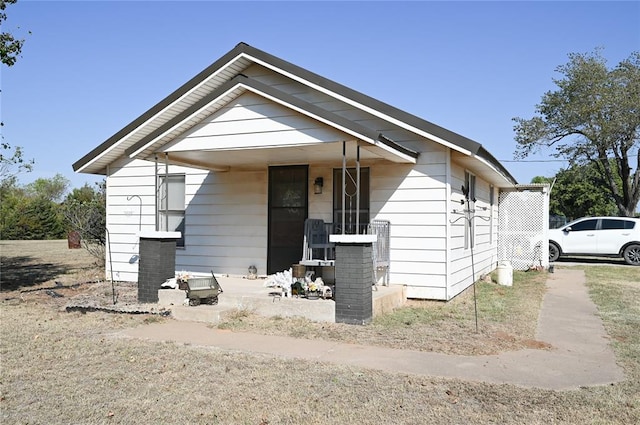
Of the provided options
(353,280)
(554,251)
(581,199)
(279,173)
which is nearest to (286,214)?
(279,173)

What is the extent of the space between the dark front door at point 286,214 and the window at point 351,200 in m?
0.63

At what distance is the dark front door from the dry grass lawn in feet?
9.05

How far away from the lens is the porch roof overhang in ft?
24.2

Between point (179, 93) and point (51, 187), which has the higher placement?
point (51, 187)

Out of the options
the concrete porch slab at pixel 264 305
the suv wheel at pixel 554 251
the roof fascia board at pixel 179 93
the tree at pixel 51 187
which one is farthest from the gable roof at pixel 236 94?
the tree at pixel 51 187

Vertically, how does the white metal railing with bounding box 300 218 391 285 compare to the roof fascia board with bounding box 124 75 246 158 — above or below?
below

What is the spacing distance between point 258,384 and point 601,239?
16980 millimetres

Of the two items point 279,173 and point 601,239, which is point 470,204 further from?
point 601,239

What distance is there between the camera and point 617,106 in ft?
84.4

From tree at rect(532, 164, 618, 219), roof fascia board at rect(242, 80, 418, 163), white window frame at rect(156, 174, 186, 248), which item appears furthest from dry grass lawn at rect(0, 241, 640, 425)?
tree at rect(532, 164, 618, 219)

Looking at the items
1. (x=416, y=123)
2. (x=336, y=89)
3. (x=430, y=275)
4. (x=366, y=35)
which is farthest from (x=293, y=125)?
(x=366, y=35)

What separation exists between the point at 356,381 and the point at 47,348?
355cm

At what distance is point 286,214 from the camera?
406 inches

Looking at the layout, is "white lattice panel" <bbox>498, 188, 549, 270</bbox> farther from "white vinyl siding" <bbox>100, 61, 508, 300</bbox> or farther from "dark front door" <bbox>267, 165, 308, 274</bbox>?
"dark front door" <bbox>267, 165, 308, 274</bbox>
